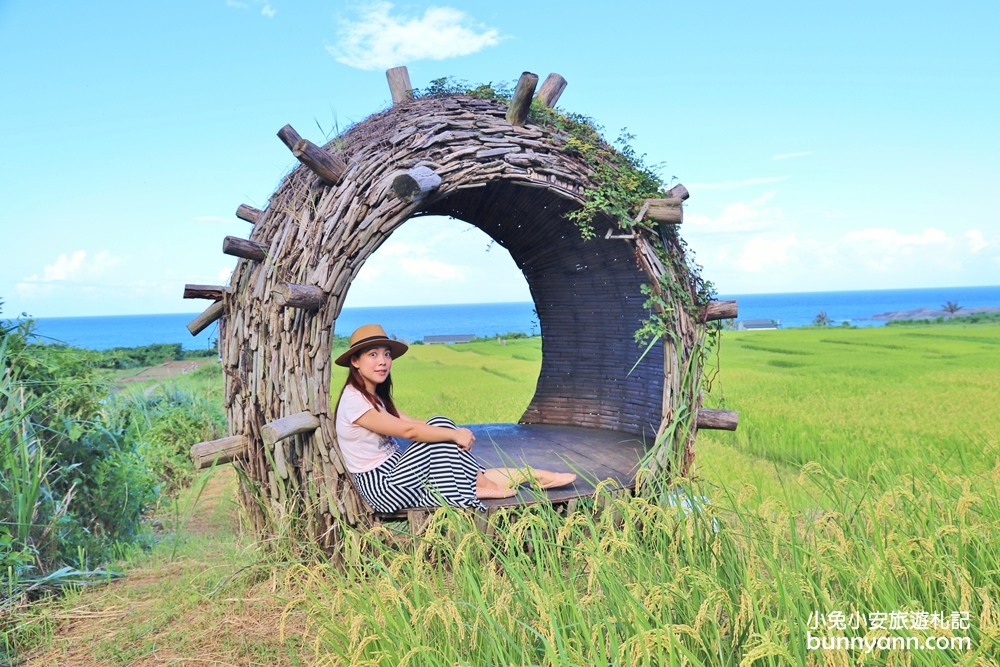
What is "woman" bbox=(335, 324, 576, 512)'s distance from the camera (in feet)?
11.9

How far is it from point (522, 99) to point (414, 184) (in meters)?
0.91

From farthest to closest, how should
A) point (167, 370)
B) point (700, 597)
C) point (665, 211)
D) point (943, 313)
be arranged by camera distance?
1. point (943, 313)
2. point (167, 370)
3. point (665, 211)
4. point (700, 597)

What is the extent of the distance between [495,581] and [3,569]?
2409mm

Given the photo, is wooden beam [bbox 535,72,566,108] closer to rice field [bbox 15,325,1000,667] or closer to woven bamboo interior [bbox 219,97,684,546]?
woven bamboo interior [bbox 219,97,684,546]

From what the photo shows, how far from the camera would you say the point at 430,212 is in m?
5.00

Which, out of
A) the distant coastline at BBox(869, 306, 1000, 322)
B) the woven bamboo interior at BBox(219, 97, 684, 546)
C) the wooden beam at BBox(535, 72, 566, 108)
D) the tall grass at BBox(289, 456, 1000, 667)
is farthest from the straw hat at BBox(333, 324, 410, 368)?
the distant coastline at BBox(869, 306, 1000, 322)

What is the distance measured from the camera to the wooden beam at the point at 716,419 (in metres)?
4.46

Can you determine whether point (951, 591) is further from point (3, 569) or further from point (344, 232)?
point (3, 569)

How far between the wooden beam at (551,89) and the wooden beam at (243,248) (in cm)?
183

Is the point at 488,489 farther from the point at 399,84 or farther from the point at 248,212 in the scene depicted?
the point at 399,84

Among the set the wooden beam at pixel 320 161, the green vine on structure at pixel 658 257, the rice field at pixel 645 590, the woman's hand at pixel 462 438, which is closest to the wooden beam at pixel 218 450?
the rice field at pixel 645 590

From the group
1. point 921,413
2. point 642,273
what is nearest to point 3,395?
point 642,273

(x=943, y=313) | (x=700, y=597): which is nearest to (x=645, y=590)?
(x=700, y=597)

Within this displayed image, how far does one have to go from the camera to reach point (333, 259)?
3551 mm
